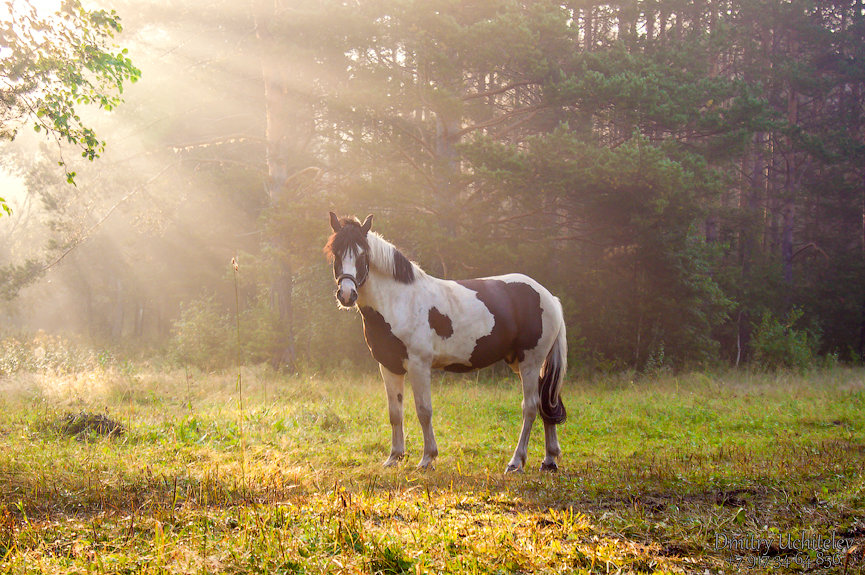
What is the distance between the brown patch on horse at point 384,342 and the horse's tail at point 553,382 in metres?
1.62

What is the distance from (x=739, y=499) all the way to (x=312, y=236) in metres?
11.2

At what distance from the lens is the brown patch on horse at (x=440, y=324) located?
625 centimetres

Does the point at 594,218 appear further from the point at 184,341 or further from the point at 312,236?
the point at 184,341

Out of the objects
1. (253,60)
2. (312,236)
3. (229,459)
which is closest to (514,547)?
(229,459)

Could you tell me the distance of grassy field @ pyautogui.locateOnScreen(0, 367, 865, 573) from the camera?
3016 mm

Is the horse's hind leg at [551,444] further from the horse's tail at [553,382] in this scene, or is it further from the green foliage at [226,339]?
the green foliage at [226,339]

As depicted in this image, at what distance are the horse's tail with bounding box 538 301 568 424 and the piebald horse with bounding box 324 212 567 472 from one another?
0.4 inches

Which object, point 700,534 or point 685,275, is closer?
point 700,534

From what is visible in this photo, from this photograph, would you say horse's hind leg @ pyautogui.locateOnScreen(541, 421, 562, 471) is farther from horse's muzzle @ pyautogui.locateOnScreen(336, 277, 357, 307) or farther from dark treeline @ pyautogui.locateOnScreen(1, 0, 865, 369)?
dark treeline @ pyautogui.locateOnScreen(1, 0, 865, 369)

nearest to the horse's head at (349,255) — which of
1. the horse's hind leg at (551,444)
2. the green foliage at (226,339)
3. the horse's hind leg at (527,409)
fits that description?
the horse's hind leg at (527,409)

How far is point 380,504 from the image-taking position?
391 cm

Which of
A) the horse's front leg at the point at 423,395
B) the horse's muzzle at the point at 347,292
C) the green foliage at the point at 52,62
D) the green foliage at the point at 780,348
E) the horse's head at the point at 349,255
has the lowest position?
the green foliage at the point at 780,348

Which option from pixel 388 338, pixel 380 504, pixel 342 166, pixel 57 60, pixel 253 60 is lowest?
pixel 380 504

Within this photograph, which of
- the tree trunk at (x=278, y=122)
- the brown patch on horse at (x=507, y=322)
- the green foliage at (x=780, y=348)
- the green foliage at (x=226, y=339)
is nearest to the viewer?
the brown patch on horse at (x=507, y=322)
